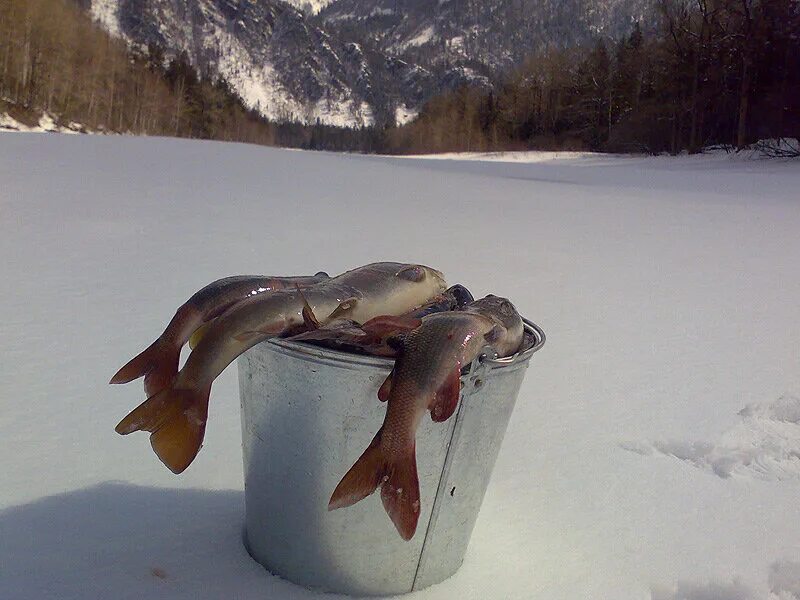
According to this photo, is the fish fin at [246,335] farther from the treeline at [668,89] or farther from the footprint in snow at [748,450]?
the treeline at [668,89]

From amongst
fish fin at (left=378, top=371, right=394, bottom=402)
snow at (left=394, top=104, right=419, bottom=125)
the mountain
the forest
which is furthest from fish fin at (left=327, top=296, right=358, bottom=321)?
snow at (left=394, top=104, right=419, bottom=125)

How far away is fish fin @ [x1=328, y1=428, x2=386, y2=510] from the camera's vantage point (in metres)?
0.74

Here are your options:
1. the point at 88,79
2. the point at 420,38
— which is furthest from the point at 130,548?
the point at 420,38

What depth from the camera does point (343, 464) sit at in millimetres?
880

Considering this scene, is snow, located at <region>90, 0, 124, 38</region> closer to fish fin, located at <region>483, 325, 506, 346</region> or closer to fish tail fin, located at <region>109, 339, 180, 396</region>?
fish tail fin, located at <region>109, 339, 180, 396</region>

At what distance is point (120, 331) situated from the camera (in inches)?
78.0

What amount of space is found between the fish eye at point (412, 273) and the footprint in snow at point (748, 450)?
72cm

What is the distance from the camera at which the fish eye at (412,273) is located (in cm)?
106

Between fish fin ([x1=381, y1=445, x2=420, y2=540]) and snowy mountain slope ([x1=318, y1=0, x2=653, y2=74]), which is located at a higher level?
snowy mountain slope ([x1=318, y1=0, x2=653, y2=74])

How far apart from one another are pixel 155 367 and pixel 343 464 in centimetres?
29

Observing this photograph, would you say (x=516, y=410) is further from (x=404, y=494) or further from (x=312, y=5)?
(x=312, y=5)

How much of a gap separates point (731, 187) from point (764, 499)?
25.1 ft

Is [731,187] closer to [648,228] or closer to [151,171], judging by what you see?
[648,228]

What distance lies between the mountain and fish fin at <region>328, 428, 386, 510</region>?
295ft
